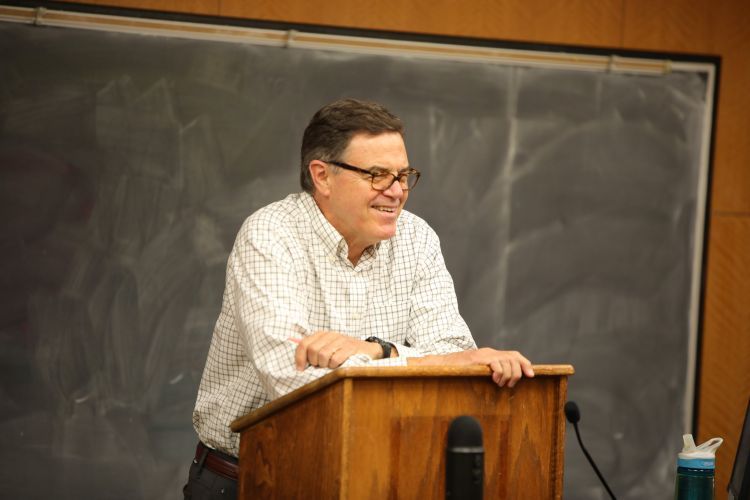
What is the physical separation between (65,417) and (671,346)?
2.46 metres

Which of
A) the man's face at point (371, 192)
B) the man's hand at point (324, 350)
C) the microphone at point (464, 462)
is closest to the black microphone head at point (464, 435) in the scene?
the microphone at point (464, 462)

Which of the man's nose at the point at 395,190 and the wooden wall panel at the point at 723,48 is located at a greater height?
the wooden wall panel at the point at 723,48

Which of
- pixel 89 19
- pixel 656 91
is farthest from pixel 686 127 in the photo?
pixel 89 19

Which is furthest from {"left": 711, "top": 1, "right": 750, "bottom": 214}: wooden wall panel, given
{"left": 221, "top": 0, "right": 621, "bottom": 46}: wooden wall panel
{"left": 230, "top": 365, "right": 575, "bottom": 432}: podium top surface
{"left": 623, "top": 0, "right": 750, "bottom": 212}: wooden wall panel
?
{"left": 230, "top": 365, "right": 575, "bottom": 432}: podium top surface

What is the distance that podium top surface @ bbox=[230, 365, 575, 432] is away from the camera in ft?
5.32

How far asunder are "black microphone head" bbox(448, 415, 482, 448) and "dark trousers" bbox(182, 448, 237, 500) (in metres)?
0.90

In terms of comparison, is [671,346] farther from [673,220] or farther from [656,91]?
[656,91]

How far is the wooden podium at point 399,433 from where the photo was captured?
165 cm

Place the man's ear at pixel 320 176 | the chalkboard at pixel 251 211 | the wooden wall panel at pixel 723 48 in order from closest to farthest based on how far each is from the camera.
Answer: the man's ear at pixel 320 176
the chalkboard at pixel 251 211
the wooden wall panel at pixel 723 48

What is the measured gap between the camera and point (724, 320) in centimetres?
411

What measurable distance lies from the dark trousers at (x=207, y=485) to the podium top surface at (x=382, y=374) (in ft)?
1.44

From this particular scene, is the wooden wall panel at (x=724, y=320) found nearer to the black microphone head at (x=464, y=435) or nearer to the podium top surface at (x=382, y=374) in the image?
the podium top surface at (x=382, y=374)

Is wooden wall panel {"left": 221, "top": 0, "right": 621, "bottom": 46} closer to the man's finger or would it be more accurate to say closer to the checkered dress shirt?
the checkered dress shirt

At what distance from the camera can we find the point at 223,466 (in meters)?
2.27
